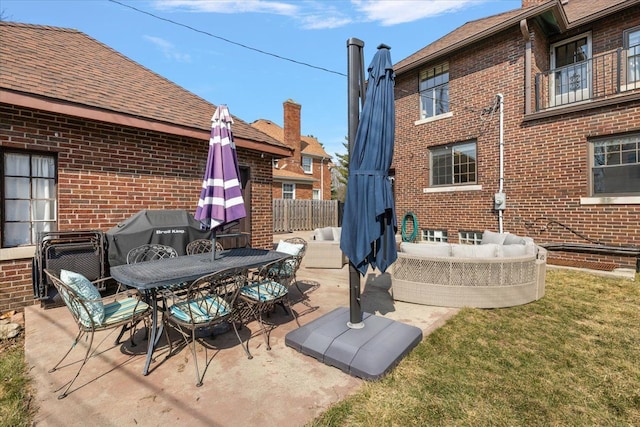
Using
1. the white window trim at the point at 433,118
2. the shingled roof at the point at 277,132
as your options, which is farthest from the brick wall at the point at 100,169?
the shingled roof at the point at 277,132

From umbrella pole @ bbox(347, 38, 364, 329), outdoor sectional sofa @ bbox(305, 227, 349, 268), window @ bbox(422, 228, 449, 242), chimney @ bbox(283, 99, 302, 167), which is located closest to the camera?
umbrella pole @ bbox(347, 38, 364, 329)

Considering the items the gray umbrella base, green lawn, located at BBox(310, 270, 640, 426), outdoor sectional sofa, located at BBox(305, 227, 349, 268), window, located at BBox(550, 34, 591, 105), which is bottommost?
green lawn, located at BBox(310, 270, 640, 426)

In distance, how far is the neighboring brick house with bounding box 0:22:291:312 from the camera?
15.9 ft

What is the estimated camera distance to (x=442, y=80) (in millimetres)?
11188

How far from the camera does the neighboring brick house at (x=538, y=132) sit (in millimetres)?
7574

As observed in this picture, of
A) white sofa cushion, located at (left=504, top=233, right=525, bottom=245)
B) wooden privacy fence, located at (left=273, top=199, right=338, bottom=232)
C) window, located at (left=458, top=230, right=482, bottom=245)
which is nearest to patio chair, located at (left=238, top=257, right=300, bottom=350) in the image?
white sofa cushion, located at (left=504, top=233, right=525, bottom=245)

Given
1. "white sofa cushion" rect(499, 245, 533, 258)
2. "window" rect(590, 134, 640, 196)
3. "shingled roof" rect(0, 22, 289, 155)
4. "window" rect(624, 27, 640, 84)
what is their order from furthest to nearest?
"window" rect(624, 27, 640, 84), "window" rect(590, 134, 640, 196), "white sofa cushion" rect(499, 245, 533, 258), "shingled roof" rect(0, 22, 289, 155)

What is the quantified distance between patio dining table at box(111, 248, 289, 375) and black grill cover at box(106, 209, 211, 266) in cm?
143

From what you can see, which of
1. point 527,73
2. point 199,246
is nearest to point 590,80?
point 527,73

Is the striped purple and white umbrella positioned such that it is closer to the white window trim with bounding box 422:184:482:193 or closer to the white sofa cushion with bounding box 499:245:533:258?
the white sofa cushion with bounding box 499:245:533:258

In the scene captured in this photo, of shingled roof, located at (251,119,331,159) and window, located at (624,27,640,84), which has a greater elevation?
shingled roof, located at (251,119,331,159)

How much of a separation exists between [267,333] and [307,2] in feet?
29.0

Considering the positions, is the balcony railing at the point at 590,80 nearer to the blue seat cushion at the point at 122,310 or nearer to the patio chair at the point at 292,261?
the patio chair at the point at 292,261

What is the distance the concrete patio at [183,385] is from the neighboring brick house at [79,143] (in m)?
1.99
